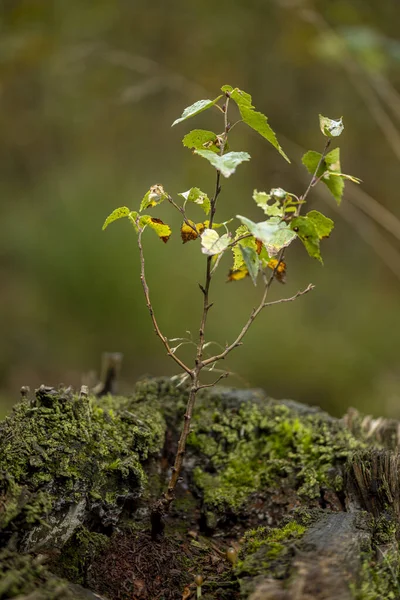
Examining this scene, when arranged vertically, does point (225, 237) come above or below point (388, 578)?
above

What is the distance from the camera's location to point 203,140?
4.09 ft

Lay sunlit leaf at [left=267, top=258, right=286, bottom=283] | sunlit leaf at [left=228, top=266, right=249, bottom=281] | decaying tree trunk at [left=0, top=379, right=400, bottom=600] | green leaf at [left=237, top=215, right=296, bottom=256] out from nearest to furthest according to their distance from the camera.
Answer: decaying tree trunk at [left=0, top=379, right=400, bottom=600] → green leaf at [left=237, top=215, right=296, bottom=256] → sunlit leaf at [left=267, top=258, right=286, bottom=283] → sunlit leaf at [left=228, top=266, right=249, bottom=281]

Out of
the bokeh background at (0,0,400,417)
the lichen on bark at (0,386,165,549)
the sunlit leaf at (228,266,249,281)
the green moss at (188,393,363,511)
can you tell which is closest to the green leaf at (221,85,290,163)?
the sunlit leaf at (228,266,249,281)

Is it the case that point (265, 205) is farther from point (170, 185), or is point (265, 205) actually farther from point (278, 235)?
point (170, 185)

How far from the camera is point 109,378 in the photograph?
6.89 feet

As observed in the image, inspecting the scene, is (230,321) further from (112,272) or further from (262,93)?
(262,93)

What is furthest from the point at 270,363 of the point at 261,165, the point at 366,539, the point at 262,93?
the point at 366,539

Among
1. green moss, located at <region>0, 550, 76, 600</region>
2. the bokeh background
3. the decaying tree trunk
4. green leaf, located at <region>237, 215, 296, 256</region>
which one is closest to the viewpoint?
green moss, located at <region>0, 550, 76, 600</region>

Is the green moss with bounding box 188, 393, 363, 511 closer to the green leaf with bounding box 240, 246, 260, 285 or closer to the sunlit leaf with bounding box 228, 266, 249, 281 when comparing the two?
the sunlit leaf with bounding box 228, 266, 249, 281

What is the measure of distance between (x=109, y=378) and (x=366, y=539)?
48.1 inches

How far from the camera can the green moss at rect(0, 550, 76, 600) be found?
91 centimetres

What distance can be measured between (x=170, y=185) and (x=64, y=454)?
3.88m

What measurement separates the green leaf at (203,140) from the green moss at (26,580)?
3.02ft

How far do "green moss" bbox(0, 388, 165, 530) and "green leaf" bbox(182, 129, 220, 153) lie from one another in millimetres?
700
